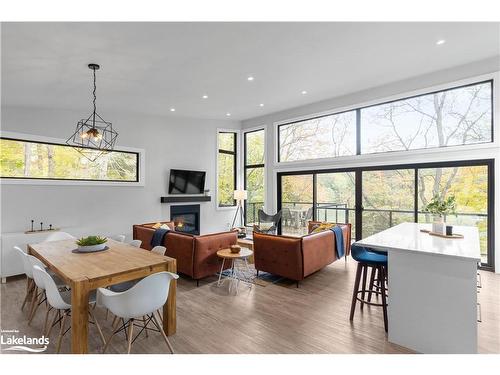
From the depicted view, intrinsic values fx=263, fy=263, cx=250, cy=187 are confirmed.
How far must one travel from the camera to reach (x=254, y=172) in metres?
8.38

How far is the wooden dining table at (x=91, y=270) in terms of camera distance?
208 centimetres

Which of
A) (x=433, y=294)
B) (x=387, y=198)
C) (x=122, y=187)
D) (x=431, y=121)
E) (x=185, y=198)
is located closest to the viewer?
(x=433, y=294)

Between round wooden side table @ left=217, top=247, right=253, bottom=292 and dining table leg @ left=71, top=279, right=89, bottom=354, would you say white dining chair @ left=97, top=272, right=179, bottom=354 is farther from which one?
round wooden side table @ left=217, top=247, right=253, bottom=292

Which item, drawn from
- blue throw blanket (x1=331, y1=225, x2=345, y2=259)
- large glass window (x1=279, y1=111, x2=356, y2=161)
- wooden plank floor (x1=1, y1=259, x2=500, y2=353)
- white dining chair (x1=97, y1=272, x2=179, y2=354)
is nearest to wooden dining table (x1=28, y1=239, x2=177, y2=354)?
white dining chair (x1=97, y1=272, x2=179, y2=354)

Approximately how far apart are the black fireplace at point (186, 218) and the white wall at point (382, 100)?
212cm

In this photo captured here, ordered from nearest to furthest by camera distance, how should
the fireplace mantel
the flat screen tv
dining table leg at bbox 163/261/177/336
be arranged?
1. dining table leg at bbox 163/261/177/336
2. the fireplace mantel
3. the flat screen tv

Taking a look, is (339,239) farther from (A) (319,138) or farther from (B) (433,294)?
(A) (319,138)

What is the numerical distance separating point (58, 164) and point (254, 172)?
5046mm

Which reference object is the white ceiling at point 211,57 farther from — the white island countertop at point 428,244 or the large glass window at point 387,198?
the white island countertop at point 428,244

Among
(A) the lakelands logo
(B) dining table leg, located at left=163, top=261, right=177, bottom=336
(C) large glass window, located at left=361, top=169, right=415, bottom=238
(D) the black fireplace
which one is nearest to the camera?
(A) the lakelands logo

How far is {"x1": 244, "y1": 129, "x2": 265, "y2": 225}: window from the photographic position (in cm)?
818

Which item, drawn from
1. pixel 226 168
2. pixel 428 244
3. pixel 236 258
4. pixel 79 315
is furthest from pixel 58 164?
pixel 428 244

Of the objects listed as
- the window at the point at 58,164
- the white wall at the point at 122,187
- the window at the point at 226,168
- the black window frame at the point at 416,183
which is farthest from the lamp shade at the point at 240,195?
the window at the point at 58,164

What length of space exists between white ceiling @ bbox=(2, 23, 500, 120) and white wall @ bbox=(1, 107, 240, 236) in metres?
0.42
